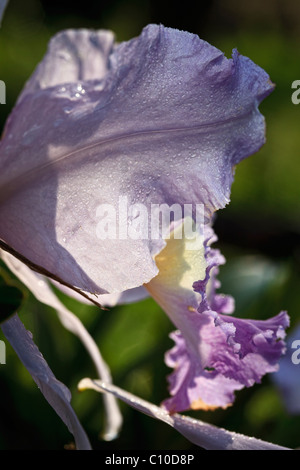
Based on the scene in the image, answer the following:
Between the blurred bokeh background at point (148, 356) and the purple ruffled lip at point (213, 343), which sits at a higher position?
the purple ruffled lip at point (213, 343)

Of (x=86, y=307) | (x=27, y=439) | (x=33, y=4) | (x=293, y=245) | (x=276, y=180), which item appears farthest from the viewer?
(x=33, y=4)

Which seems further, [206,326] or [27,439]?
[27,439]

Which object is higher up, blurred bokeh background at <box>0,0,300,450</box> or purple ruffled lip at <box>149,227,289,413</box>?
purple ruffled lip at <box>149,227,289,413</box>

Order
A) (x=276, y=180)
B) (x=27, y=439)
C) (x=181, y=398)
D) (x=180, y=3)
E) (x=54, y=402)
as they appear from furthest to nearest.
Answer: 1. (x=180, y=3)
2. (x=276, y=180)
3. (x=27, y=439)
4. (x=181, y=398)
5. (x=54, y=402)

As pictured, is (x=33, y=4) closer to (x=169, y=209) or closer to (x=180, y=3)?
(x=180, y=3)

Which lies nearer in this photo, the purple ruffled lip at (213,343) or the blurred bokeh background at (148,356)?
the purple ruffled lip at (213,343)

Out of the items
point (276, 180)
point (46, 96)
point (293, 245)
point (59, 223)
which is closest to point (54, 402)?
point (59, 223)

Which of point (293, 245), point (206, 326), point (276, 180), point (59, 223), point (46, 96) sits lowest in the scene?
point (276, 180)

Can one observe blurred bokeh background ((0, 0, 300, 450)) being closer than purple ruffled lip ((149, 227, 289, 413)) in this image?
No

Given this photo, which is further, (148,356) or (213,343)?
(148,356)

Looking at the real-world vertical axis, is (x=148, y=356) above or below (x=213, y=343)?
below

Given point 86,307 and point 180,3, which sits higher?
point 180,3
